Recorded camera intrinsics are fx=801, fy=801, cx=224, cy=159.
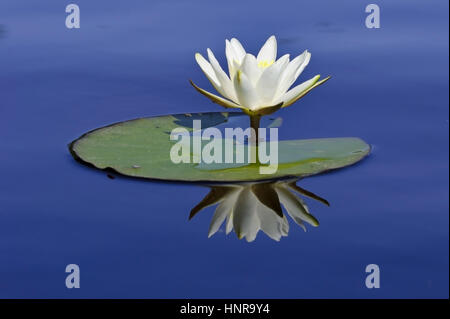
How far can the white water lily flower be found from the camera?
12.4 feet

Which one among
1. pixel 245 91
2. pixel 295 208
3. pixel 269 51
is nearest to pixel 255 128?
pixel 245 91

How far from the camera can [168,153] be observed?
3896mm

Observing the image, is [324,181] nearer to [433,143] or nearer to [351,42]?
[433,143]

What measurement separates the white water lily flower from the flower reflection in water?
0.47 m

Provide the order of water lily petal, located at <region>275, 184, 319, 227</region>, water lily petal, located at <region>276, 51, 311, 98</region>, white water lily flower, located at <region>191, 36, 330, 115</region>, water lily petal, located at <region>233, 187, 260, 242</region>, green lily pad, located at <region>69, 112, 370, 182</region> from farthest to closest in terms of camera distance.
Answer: water lily petal, located at <region>276, 51, 311, 98</region> → white water lily flower, located at <region>191, 36, 330, 115</region> → green lily pad, located at <region>69, 112, 370, 182</region> → water lily petal, located at <region>275, 184, 319, 227</region> → water lily petal, located at <region>233, 187, 260, 242</region>

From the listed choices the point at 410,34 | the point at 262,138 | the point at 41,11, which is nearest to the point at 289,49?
the point at 410,34

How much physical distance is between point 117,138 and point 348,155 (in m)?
1.17

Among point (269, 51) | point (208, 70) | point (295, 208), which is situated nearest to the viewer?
point (295, 208)

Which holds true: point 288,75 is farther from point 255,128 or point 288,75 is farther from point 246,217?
point 246,217

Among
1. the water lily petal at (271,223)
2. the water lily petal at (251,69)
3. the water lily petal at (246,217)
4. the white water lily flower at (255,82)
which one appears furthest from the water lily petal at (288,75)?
the water lily petal at (271,223)

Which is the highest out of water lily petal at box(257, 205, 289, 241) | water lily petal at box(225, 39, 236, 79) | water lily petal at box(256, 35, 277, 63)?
water lily petal at box(256, 35, 277, 63)

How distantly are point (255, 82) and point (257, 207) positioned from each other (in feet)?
2.32

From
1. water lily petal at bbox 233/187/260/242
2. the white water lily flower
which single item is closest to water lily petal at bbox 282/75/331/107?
the white water lily flower

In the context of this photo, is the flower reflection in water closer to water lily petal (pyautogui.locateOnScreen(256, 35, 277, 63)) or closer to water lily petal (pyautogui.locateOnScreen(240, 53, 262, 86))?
water lily petal (pyautogui.locateOnScreen(240, 53, 262, 86))
